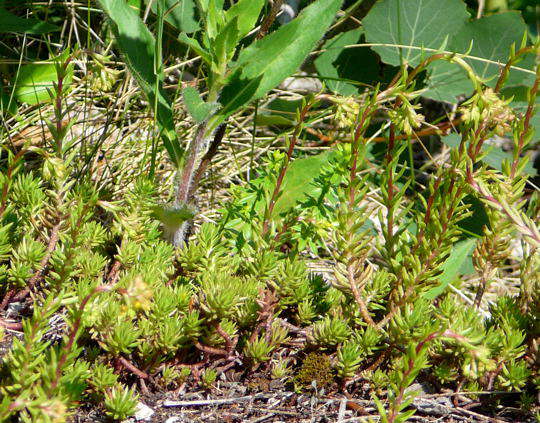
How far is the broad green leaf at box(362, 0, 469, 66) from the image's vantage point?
2.81m

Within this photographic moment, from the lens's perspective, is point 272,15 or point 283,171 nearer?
point 283,171

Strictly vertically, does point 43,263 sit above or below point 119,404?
above

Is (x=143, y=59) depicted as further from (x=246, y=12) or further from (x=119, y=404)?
(x=119, y=404)

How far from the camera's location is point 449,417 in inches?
63.7

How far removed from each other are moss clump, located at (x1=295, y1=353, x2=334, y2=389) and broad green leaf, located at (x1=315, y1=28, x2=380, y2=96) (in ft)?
5.35

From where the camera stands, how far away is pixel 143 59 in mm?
2018

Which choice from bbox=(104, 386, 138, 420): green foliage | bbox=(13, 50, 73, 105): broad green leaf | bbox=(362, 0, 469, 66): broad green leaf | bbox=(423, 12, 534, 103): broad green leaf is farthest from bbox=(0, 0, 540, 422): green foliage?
bbox=(423, 12, 534, 103): broad green leaf

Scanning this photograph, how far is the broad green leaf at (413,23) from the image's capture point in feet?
9.21

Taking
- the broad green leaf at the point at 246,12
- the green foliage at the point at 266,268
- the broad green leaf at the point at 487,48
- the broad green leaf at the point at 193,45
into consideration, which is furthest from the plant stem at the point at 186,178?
the broad green leaf at the point at 487,48

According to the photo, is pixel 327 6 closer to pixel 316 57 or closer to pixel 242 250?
pixel 242 250

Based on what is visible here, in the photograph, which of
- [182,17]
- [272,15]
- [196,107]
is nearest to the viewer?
[196,107]

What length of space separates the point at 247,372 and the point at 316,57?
190 centimetres

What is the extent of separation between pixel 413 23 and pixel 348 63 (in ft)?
1.16

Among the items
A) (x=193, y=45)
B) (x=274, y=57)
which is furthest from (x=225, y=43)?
(x=274, y=57)
